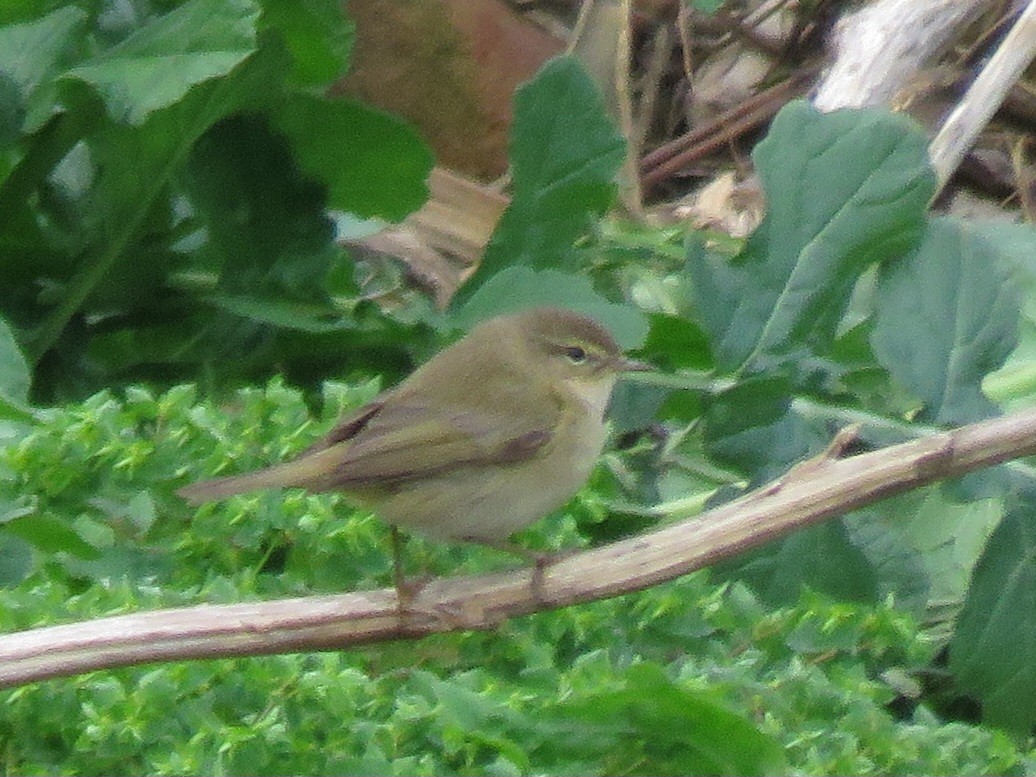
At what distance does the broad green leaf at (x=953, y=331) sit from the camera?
3.12 meters

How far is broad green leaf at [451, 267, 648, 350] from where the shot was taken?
338 cm

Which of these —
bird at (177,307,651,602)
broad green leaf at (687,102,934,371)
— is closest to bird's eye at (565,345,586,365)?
A: bird at (177,307,651,602)

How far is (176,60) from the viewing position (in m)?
3.18

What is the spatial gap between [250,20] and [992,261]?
154 cm

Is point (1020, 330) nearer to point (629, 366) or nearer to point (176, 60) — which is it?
point (629, 366)

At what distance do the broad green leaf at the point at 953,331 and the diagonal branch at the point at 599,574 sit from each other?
1.85 feet

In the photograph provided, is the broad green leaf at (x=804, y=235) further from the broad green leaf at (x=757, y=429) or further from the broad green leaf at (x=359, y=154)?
the broad green leaf at (x=359, y=154)

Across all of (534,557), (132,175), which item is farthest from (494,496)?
(132,175)

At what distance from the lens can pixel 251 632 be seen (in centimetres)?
222

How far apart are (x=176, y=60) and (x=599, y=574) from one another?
1440mm

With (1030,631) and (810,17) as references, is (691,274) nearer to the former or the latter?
(1030,631)

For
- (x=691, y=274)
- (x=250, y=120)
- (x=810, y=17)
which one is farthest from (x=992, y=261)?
(x=810, y=17)

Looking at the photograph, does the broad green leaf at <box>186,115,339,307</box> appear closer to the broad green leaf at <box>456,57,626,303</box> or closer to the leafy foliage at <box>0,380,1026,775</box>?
the broad green leaf at <box>456,57,626,303</box>

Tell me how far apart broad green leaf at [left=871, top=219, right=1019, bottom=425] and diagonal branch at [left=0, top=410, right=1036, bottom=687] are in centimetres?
56
